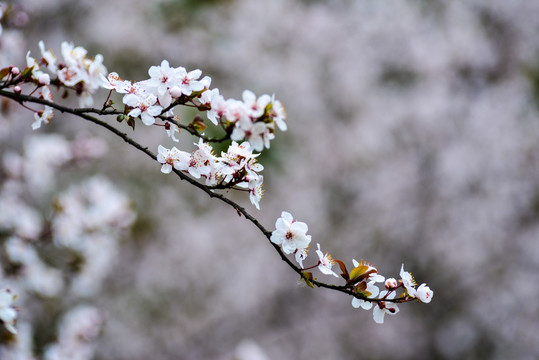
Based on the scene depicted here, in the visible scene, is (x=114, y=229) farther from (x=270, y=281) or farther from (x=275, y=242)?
(x=270, y=281)

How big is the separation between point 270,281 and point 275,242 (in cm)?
297

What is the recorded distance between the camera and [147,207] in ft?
11.3

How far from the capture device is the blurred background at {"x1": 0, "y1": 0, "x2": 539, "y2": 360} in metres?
3.33

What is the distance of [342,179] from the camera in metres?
3.79

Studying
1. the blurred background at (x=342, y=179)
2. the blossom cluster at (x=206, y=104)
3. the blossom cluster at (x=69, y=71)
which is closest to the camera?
the blossom cluster at (x=206, y=104)

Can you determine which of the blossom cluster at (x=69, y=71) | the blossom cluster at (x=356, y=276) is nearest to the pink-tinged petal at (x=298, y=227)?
the blossom cluster at (x=356, y=276)

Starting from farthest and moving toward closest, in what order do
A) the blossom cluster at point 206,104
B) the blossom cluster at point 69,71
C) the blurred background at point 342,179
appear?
the blurred background at point 342,179
the blossom cluster at point 69,71
the blossom cluster at point 206,104

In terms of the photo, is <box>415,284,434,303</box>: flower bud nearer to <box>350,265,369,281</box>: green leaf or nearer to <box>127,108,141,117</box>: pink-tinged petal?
<box>350,265,369,281</box>: green leaf

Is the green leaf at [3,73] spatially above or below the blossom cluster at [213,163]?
above

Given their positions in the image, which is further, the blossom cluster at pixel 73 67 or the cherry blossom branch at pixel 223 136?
the blossom cluster at pixel 73 67

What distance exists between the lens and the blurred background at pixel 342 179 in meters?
3.33

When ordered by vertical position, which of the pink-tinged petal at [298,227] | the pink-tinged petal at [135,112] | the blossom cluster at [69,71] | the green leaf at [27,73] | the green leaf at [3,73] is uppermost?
the blossom cluster at [69,71]

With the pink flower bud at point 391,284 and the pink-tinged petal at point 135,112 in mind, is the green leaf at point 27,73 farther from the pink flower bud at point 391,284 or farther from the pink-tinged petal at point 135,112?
the pink flower bud at point 391,284

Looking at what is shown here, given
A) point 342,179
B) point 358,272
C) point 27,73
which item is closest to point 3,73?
point 27,73
